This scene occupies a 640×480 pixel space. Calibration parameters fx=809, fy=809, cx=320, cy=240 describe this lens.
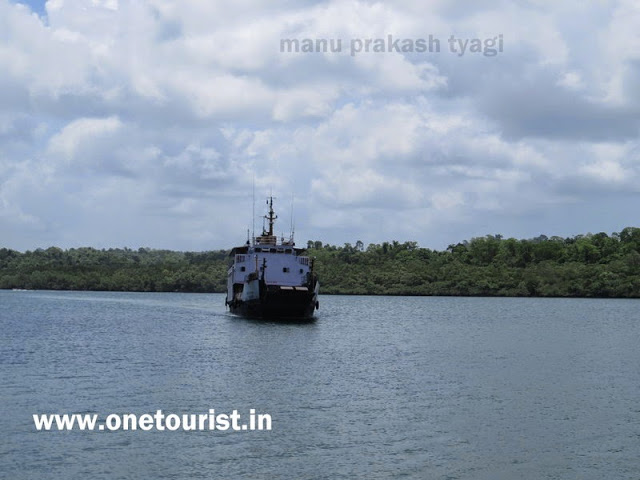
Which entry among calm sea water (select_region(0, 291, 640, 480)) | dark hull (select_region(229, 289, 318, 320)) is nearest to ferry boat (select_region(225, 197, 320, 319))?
dark hull (select_region(229, 289, 318, 320))

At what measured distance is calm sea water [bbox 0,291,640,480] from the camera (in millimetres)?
25469

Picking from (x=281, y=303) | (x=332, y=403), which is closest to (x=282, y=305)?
(x=281, y=303)

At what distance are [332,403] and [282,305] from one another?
44.1 metres

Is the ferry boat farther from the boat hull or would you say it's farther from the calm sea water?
the calm sea water

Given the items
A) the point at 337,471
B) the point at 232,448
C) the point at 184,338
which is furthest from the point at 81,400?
the point at 184,338

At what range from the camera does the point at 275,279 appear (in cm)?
8175

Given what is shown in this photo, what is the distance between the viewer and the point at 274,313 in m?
81.4

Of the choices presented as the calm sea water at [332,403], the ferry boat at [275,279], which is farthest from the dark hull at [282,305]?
the calm sea water at [332,403]

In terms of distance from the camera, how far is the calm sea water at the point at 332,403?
25.5 metres

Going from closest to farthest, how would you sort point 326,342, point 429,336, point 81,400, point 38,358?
point 81,400
point 38,358
point 326,342
point 429,336

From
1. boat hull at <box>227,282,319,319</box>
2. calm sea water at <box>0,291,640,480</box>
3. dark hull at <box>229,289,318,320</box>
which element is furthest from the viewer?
dark hull at <box>229,289,318,320</box>

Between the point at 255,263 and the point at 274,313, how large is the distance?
5891 mm

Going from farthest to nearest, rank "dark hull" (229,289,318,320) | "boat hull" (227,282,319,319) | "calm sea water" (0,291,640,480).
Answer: "dark hull" (229,289,318,320), "boat hull" (227,282,319,319), "calm sea water" (0,291,640,480)

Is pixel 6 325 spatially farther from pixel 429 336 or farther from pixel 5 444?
pixel 5 444
